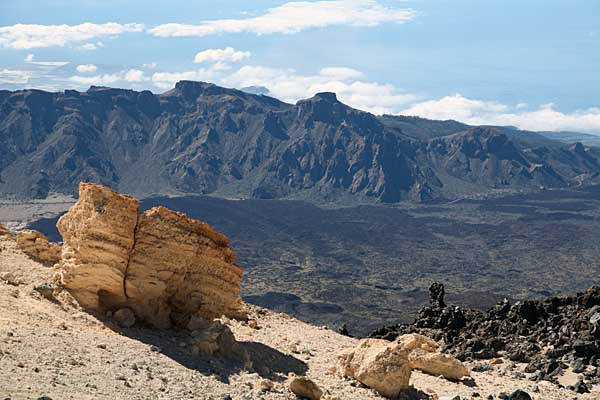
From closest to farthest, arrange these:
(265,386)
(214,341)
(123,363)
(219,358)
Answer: (123,363), (265,386), (219,358), (214,341)

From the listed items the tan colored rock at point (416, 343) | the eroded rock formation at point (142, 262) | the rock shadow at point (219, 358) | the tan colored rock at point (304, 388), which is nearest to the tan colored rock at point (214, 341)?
the rock shadow at point (219, 358)

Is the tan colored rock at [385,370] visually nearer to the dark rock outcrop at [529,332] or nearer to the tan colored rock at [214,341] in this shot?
the tan colored rock at [214,341]

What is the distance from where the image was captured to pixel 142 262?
22.5 metres

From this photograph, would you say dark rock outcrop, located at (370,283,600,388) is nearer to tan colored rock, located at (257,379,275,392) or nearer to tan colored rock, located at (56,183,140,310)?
tan colored rock, located at (257,379,275,392)

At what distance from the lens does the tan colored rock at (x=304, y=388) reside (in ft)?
61.9

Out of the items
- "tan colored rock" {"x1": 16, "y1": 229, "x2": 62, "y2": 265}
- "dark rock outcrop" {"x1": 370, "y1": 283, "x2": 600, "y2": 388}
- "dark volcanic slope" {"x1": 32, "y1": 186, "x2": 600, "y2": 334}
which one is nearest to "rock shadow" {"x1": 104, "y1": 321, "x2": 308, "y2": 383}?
"tan colored rock" {"x1": 16, "y1": 229, "x2": 62, "y2": 265}

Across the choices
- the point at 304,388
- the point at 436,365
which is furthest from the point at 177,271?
the point at 436,365

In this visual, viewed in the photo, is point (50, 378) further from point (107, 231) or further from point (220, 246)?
point (220, 246)

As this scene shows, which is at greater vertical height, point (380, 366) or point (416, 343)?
point (380, 366)

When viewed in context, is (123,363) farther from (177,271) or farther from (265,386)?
(177,271)

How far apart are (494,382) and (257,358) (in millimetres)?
7879

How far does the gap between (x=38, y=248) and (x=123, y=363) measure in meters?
10.8

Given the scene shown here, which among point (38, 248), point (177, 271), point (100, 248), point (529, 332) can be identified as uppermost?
point (100, 248)

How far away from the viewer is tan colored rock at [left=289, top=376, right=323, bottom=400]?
1886cm
